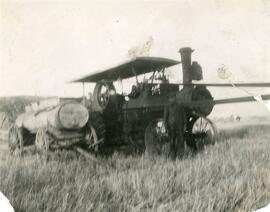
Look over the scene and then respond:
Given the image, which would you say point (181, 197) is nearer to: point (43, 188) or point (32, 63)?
point (43, 188)

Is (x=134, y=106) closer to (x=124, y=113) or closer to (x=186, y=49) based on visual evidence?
(x=124, y=113)

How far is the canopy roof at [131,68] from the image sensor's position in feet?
9.61

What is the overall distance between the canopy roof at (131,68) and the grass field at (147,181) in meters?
0.50

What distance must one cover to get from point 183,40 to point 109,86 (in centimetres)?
56

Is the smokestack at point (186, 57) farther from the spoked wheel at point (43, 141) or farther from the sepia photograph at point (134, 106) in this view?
the spoked wheel at point (43, 141)

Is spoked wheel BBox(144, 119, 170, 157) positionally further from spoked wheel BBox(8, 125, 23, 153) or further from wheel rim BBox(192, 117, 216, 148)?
spoked wheel BBox(8, 125, 23, 153)

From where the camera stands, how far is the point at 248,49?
124 inches

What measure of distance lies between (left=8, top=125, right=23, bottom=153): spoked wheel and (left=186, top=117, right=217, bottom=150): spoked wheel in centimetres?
111

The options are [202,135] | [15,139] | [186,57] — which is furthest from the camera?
[202,135]

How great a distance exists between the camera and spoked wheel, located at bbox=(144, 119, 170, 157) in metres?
3.24

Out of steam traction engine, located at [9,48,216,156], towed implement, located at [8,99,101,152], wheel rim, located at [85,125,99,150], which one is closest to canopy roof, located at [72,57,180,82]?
steam traction engine, located at [9,48,216,156]

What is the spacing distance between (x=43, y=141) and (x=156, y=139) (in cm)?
76

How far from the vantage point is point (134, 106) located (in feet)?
11.1

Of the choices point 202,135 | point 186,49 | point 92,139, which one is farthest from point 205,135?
point 92,139
